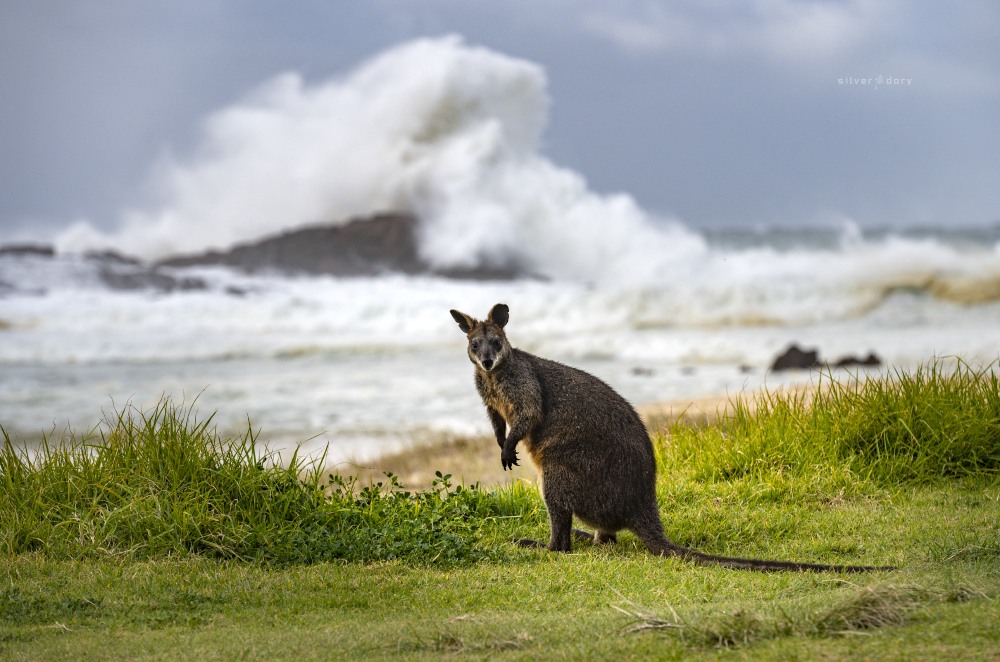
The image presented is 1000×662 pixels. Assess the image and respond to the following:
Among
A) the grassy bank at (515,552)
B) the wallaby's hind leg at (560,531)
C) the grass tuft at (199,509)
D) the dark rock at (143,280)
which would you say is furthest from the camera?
the dark rock at (143,280)

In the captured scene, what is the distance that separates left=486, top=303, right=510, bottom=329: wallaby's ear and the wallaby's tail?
5.44 feet

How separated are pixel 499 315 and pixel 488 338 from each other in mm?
230

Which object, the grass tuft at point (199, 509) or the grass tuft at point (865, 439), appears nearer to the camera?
the grass tuft at point (199, 509)

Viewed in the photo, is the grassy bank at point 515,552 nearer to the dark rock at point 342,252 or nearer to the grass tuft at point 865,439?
the grass tuft at point 865,439

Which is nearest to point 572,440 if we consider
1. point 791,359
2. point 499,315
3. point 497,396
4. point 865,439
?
point 497,396

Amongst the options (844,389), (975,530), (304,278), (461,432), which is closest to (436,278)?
(304,278)

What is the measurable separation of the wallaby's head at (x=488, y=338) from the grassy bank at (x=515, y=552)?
4.08 ft

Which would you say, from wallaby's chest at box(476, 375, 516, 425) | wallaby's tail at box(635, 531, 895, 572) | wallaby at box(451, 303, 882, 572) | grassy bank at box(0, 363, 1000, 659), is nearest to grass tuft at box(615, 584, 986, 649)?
grassy bank at box(0, 363, 1000, 659)

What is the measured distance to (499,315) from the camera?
19.4ft

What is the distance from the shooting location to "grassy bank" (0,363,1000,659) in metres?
3.97

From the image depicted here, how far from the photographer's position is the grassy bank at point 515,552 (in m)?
3.97

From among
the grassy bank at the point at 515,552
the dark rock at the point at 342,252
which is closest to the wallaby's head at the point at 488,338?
the grassy bank at the point at 515,552

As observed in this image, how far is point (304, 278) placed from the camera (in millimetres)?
43438

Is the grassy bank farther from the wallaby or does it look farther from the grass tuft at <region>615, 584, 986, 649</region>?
the wallaby
